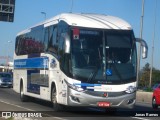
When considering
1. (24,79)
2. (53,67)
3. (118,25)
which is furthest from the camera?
(24,79)

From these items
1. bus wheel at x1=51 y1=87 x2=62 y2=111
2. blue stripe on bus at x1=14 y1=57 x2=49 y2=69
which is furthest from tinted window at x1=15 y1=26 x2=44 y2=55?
bus wheel at x1=51 y1=87 x2=62 y2=111

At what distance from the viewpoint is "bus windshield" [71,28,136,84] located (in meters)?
17.2

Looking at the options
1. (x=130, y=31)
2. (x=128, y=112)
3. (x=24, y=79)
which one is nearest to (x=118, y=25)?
(x=130, y=31)

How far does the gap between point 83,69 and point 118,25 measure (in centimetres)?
226

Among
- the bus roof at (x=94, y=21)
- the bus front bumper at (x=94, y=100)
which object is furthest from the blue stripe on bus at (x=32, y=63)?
the bus front bumper at (x=94, y=100)

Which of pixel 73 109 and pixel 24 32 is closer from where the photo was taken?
A: pixel 73 109

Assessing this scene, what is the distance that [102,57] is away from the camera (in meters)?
17.4

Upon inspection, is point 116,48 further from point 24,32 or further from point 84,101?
point 24,32

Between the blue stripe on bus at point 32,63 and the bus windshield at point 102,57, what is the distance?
3.27m

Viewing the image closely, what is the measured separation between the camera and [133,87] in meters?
17.5

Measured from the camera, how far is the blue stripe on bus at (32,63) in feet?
68.5

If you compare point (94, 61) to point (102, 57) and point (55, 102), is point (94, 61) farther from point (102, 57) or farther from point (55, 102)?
point (55, 102)

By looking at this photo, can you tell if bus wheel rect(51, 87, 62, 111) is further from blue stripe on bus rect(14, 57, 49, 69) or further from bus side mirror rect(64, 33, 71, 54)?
bus side mirror rect(64, 33, 71, 54)

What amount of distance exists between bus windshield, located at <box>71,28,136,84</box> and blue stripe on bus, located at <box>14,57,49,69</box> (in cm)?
327
